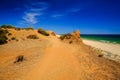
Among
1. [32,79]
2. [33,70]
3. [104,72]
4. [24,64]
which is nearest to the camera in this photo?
[32,79]

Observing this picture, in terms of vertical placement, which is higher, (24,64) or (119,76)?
(24,64)

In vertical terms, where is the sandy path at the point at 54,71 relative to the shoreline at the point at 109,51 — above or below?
above

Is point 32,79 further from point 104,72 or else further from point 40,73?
point 104,72

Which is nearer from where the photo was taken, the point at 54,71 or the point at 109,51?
the point at 54,71

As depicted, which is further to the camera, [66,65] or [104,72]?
[66,65]

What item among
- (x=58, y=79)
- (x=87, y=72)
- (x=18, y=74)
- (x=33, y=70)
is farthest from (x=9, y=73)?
(x=87, y=72)

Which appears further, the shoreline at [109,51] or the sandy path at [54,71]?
the shoreline at [109,51]

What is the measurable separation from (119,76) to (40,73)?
5.26 meters

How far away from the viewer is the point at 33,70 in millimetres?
8297

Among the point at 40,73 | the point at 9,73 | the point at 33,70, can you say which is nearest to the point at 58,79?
the point at 40,73

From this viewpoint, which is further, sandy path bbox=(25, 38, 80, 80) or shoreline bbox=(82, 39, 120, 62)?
shoreline bbox=(82, 39, 120, 62)

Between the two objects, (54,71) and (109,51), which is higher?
(54,71)

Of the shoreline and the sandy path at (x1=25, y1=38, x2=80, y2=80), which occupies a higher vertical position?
the sandy path at (x1=25, y1=38, x2=80, y2=80)

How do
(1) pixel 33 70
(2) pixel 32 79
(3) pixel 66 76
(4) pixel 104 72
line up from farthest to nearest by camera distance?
(4) pixel 104 72 → (1) pixel 33 70 → (3) pixel 66 76 → (2) pixel 32 79
